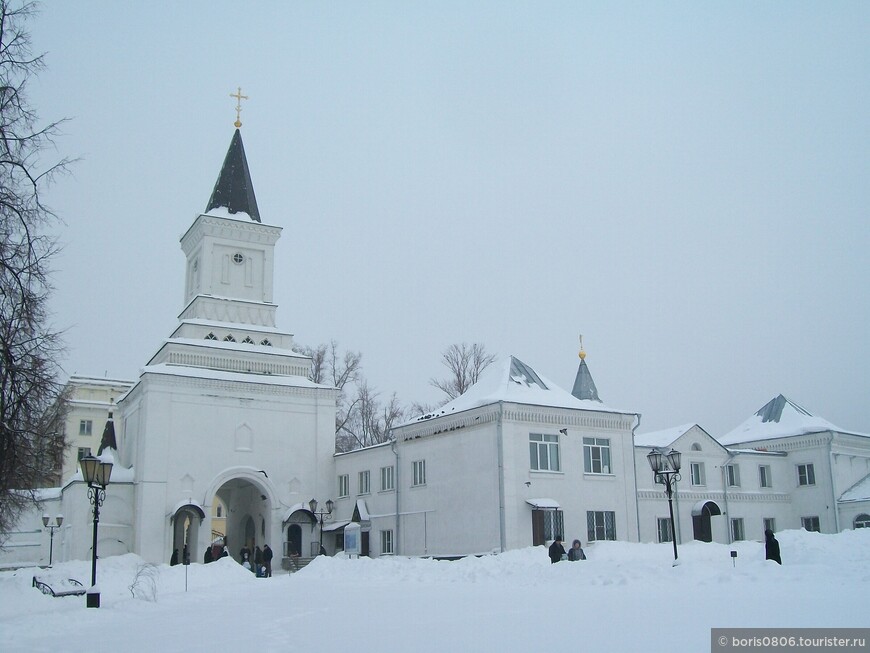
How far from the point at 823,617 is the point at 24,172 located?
1441cm

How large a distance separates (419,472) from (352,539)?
4169mm

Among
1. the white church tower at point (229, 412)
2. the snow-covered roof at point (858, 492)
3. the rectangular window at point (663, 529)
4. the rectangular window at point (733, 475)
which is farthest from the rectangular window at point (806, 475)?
the white church tower at point (229, 412)

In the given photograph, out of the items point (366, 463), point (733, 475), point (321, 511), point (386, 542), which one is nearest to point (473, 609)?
point (386, 542)

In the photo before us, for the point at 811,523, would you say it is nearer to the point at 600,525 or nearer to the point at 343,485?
the point at 600,525

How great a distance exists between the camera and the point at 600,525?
112 feet

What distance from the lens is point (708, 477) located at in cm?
3975

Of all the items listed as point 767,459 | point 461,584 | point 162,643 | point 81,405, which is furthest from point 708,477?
point 81,405

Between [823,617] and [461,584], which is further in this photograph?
[461,584]

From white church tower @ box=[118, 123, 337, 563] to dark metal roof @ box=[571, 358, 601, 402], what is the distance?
1515cm

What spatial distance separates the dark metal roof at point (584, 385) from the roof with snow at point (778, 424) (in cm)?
763

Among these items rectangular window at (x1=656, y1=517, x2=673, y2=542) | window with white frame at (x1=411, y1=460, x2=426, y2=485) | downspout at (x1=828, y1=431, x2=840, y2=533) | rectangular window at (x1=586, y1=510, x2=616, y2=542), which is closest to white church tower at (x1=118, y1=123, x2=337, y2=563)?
window with white frame at (x1=411, y1=460, x2=426, y2=485)

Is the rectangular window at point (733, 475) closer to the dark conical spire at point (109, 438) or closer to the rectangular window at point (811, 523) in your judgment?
the rectangular window at point (811, 523)

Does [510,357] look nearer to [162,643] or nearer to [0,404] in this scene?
[0,404]

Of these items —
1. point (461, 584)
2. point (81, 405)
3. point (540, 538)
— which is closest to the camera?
point (461, 584)
